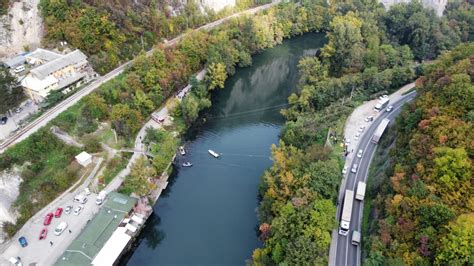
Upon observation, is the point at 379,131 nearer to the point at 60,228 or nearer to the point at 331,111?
the point at 331,111

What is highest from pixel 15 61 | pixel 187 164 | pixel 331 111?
pixel 331 111

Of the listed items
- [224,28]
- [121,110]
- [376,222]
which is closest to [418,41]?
[224,28]

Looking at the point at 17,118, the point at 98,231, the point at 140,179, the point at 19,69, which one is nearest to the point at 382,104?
the point at 140,179

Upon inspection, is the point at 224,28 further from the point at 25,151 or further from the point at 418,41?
the point at 25,151

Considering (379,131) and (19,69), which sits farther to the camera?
(19,69)

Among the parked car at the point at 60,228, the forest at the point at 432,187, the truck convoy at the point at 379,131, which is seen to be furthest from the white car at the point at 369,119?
the parked car at the point at 60,228

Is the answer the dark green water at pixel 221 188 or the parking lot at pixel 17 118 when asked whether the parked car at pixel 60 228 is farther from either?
the parking lot at pixel 17 118

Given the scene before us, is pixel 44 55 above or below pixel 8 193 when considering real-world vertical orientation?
above
